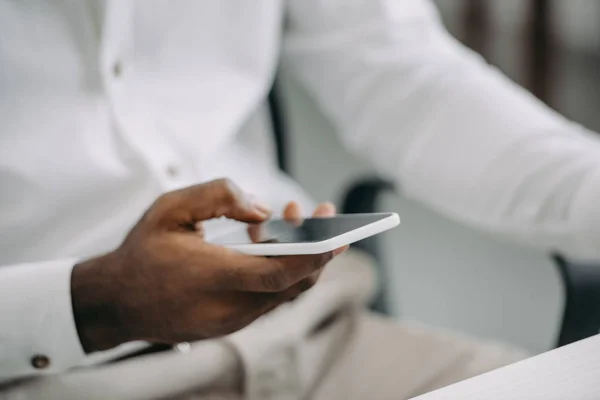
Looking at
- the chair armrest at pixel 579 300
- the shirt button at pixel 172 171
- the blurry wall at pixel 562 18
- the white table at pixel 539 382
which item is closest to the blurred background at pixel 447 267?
the chair armrest at pixel 579 300

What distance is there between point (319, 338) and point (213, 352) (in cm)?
12

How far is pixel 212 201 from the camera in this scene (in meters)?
0.41

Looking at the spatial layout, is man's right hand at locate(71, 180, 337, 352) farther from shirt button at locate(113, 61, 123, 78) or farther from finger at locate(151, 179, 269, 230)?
shirt button at locate(113, 61, 123, 78)

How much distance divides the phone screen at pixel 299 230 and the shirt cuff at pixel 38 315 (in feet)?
0.39

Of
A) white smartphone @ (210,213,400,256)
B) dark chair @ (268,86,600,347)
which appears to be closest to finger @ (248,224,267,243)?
white smartphone @ (210,213,400,256)

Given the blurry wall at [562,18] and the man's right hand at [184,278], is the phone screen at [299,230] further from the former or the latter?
the blurry wall at [562,18]

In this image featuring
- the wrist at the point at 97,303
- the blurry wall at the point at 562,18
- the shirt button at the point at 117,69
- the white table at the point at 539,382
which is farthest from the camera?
the blurry wall at the point at 562,18

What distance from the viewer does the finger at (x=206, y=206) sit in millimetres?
412

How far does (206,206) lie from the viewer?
417mm

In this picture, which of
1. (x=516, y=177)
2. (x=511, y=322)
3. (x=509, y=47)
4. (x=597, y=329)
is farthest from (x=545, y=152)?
(x=509, y=47)

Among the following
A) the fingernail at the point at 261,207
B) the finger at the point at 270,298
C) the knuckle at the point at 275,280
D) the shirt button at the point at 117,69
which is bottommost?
the finger at the point at 270,298

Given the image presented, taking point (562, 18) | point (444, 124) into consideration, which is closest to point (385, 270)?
point (444, 124)

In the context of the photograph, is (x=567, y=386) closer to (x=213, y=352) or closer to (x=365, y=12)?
(x=213, y=352)

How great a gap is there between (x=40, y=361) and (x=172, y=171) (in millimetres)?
219
